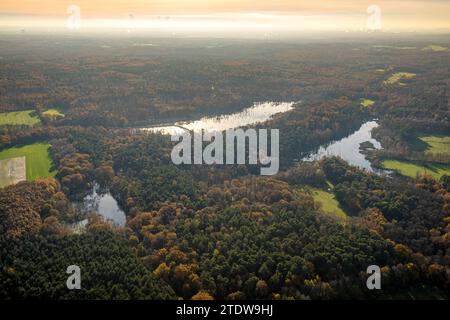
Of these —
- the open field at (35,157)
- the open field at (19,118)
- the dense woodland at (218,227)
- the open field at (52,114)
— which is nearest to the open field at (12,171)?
the open field at (35,157)

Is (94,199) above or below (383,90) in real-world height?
below

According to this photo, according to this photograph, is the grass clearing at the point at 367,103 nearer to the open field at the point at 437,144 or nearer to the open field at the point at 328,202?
the open field at the point at 437,144

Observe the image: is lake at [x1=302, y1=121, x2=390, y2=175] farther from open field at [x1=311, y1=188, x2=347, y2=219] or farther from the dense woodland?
open field at [x1=311, y1=188, x2=347, y2=219]

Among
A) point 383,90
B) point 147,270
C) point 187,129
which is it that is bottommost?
point 147,270

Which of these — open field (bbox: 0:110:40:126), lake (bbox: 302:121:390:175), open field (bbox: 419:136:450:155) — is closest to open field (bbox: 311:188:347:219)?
lake (bbox: 302:121:390:175)

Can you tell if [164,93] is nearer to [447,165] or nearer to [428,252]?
[447,165]

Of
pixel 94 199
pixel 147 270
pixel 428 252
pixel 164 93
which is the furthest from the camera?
pixel 164 93
